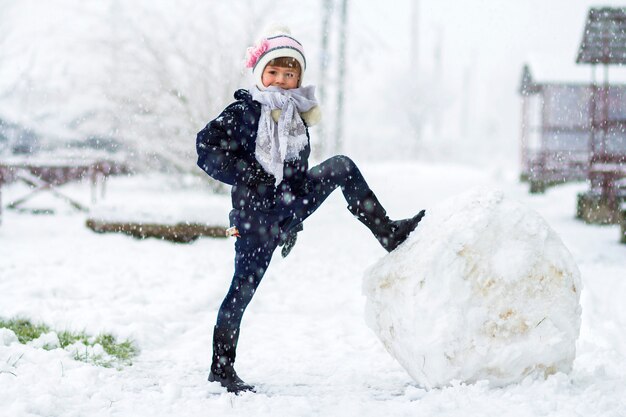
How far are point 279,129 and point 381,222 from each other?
74 cm

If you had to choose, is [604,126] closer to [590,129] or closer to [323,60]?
[590,129]

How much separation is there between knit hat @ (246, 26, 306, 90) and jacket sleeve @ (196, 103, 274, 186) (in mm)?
264

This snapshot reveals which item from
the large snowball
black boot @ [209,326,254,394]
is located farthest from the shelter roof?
black boot @ [209,326,254,394]

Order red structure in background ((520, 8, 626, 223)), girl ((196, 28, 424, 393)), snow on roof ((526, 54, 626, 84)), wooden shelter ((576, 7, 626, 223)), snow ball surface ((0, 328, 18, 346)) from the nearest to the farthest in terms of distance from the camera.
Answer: girl ((196, 28, 424, 393)), snow ball surface ((0, 328, 18, 346)), wooden shelter ((576, 7, 626, 223)), red structure in background ((520, 8, 626, 223)), snow on roof ((526, 54, 626, 84))

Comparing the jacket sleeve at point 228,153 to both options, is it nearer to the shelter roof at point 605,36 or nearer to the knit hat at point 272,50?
the knit hat at point 272,50

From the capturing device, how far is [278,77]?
11.5 ft

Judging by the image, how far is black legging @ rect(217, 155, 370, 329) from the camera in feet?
11.4

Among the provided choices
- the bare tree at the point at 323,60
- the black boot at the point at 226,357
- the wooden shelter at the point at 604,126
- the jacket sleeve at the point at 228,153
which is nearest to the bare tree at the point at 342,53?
the bare tree at the point at 323,60

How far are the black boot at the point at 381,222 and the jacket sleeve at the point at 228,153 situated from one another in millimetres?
493

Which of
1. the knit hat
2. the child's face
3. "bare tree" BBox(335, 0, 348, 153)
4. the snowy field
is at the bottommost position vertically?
the snowy field

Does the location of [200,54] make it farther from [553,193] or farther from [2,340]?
[2,340]

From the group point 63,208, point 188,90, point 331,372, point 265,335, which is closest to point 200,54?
point 188,90

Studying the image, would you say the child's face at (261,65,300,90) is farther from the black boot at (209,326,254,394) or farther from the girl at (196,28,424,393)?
the black boot at (209,326,254,394)

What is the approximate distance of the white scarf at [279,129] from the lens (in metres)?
3.40
